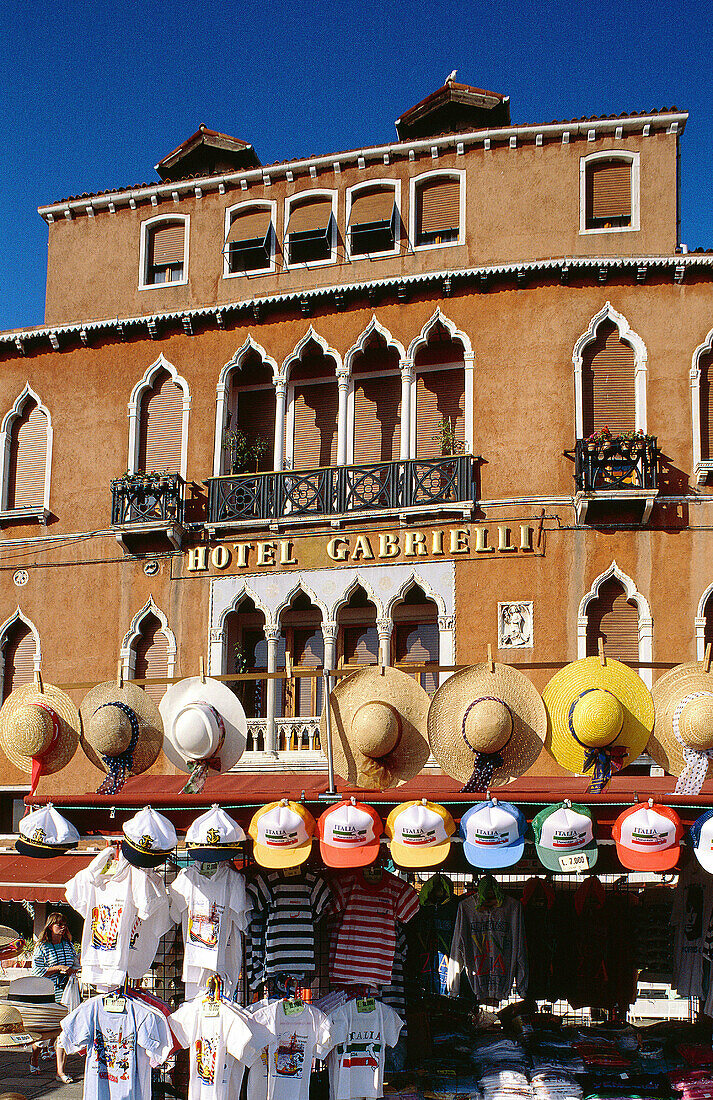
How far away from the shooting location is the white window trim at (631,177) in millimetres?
17312

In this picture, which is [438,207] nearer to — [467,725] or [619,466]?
[619,466]

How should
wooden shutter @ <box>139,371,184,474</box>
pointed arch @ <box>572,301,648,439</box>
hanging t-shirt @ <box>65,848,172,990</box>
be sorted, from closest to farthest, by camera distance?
1. hanging t-shirt @ <box>65,848,172,990</box>
2. pointed arch @ <box>572,301,648,439</box>
3. wooden shutter @ <box>139,371,184,474</box>

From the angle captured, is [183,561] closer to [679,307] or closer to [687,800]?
[679,307]

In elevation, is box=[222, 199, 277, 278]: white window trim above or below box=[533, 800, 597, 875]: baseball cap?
above

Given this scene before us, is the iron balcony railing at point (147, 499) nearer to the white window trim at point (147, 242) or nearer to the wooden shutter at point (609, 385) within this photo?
the white window trim at point (147, 242)

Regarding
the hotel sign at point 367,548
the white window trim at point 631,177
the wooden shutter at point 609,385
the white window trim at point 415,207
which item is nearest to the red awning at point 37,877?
the hotel sign at point 367,548

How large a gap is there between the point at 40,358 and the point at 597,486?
33.5 ft

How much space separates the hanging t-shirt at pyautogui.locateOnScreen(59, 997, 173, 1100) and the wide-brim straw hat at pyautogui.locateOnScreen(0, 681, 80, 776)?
2.26m

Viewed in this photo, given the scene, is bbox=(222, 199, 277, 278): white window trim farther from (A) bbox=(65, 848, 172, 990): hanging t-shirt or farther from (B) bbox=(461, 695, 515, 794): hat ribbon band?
(A) bbox=(65, 848, 172, 990): hanging t-shirt

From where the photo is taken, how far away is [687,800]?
8008 mm

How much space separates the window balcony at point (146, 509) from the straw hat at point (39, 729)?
783 centimetres

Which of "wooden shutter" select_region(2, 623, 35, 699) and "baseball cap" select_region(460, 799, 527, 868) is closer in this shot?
"baseball cap" select_region(460, 799, 527, 868)

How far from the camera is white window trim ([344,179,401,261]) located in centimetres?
1831

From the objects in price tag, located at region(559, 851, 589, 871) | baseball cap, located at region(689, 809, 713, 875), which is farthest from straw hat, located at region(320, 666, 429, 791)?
baseball cap, located at region(689, 809, 713, 875)
